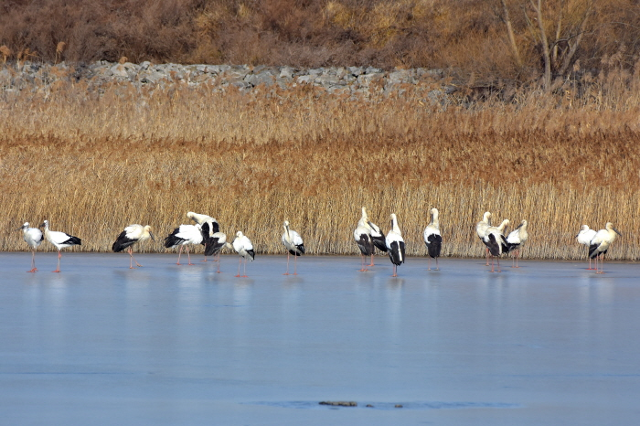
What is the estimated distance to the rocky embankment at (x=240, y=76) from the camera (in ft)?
88.7

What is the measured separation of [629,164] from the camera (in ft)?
52.7

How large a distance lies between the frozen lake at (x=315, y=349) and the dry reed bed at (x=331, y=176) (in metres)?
3.34

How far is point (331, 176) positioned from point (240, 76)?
12593mm

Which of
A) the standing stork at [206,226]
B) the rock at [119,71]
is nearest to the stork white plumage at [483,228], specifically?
the standing stork at [206,226]

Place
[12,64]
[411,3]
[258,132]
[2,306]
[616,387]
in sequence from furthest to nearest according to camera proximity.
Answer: [411,3]
[12,64]
[258,132]
[2,306]
[616,387]

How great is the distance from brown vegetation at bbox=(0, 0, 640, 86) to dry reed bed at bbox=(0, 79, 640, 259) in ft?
34.7

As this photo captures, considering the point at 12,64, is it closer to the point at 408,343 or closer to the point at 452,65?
the point at 452,65

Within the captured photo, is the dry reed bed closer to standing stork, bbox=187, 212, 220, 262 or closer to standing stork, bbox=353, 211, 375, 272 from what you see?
standing stork, bbox=187, 212, 220, 262

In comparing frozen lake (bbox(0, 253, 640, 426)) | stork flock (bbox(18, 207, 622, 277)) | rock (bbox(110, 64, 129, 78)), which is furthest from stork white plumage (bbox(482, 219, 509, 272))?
rock (bbox(110, 64, 129, 78))

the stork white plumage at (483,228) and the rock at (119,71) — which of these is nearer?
the stork white plumage at (483,228)

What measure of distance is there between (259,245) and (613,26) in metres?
22.8

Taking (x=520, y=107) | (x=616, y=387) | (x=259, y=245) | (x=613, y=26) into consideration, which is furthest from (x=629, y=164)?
(x=613, y=26)

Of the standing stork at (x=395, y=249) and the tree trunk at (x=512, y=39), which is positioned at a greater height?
the tree trunk at (x=512, y=39)

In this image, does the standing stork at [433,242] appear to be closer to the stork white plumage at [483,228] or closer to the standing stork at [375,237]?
the standing stork at [375,237]
